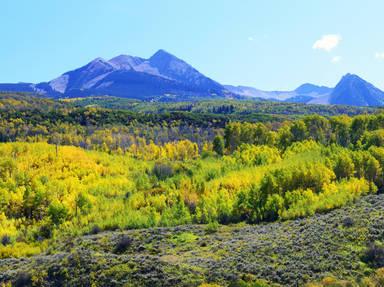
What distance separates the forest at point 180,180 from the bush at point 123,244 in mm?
13927

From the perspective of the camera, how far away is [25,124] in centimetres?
19012

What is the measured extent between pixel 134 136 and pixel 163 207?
10529cm

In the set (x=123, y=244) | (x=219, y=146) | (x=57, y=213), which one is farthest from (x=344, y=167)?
(x=219, y=146)

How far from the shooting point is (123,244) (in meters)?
67.1

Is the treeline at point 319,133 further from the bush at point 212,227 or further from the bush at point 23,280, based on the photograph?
the bush at point 23,280

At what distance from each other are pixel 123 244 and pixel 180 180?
52543 mm

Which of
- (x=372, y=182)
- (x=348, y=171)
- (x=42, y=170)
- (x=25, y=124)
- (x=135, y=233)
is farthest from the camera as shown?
(x=25, y=124)

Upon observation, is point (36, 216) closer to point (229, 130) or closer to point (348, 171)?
point (348, 171)

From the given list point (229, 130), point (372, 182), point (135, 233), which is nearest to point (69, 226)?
point (135, 233)

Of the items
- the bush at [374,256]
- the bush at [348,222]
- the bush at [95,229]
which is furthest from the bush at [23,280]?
the bush at [348,222]

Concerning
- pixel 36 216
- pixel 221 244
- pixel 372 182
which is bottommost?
pixel 36 216

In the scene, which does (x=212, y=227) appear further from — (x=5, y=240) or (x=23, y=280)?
(x=5, y=240)

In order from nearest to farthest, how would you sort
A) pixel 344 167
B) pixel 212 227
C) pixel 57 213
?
pixel 212 227 < pixel 344 167 < pixel 57 213

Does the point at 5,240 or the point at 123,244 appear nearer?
the point at 123,244
